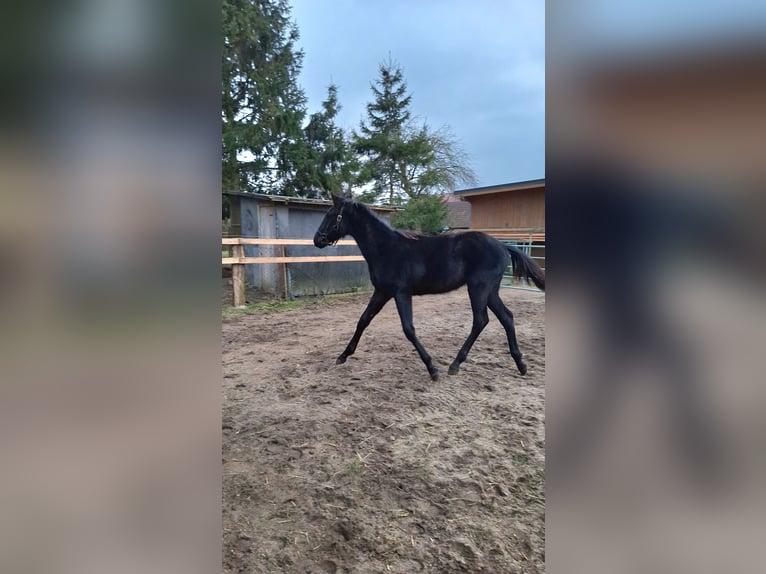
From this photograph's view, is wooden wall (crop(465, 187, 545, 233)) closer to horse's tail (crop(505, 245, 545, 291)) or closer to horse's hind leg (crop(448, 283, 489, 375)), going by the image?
horse's tail (crop(505, 245, 545, 291))

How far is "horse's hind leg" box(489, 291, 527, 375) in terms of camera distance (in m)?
3.49

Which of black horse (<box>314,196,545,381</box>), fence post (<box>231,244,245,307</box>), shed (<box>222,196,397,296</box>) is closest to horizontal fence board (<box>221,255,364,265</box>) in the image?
fence post (<box>231,244,245,307</box>)

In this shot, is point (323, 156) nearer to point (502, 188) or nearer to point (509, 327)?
point (502, 188)

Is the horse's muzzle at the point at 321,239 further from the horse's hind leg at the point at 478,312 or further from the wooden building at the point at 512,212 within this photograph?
the wooden building at the point at 512,212

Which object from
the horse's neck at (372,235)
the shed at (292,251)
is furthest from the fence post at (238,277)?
the horse's neck at (372,235)

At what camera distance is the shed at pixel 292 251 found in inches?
316

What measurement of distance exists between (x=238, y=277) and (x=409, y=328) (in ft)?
15.3

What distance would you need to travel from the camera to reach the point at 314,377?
3.45 m

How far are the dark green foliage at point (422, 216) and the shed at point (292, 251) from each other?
9.99 feet

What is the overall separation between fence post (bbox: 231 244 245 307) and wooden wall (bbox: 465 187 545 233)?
7.63 m
